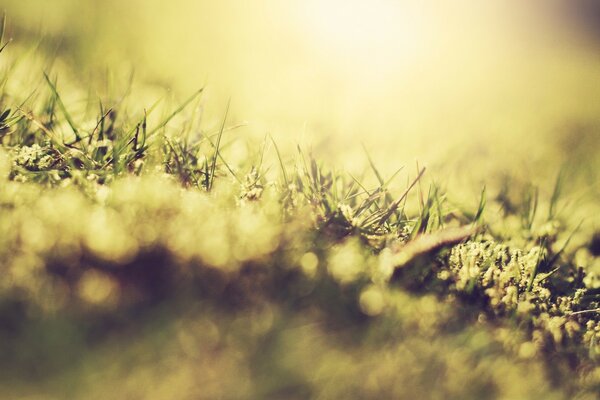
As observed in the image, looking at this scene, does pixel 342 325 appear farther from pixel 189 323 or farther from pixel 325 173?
pixel 325 173

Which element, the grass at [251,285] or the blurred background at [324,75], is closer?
the grass at [251,285]

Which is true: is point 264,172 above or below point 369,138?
below

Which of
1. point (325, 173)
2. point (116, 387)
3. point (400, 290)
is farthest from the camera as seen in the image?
point (325, 173)

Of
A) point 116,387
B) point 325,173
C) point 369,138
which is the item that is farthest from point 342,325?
point 369,138

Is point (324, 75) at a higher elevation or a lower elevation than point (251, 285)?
higher

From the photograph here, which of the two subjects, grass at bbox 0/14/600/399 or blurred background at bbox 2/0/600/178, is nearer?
grass at bbox 0/14/600/399

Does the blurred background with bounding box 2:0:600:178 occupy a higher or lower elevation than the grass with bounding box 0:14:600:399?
higher

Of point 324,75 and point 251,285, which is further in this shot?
point 324,75

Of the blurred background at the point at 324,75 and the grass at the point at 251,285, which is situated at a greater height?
the blurred background at the point at 324,75
